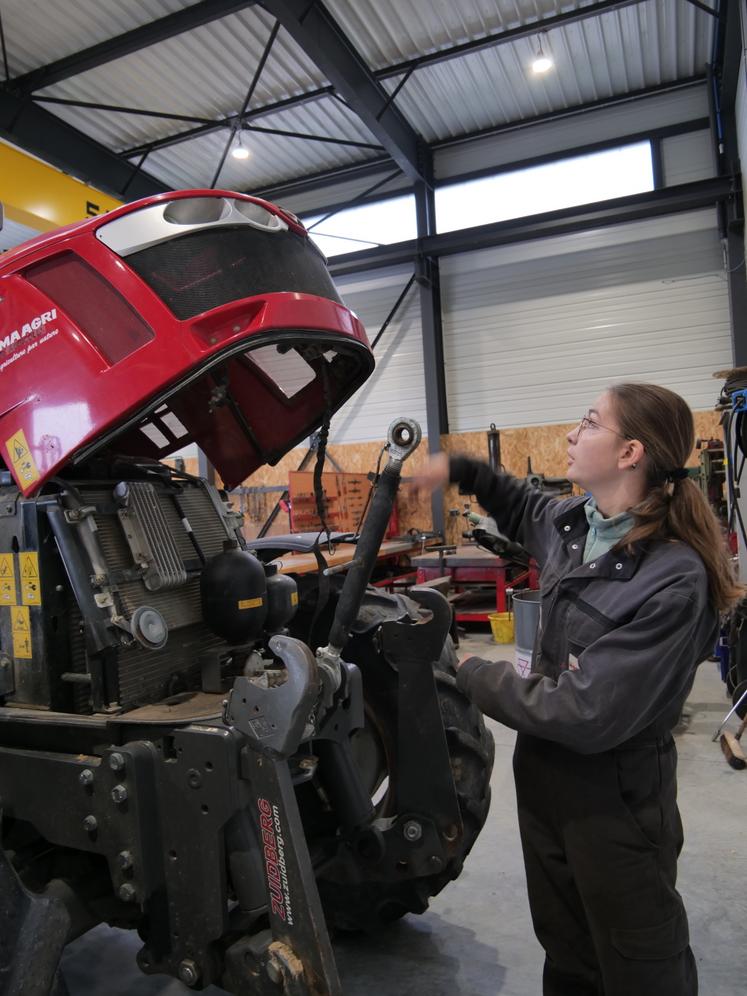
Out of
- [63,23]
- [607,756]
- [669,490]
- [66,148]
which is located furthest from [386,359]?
[607,756]

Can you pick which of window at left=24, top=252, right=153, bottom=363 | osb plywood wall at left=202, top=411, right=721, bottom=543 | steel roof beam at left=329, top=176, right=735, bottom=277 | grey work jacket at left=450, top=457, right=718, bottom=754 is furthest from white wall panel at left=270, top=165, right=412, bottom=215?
grey work jacket at left=450, top=457, right=718, bottom=754

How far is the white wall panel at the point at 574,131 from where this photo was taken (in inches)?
366

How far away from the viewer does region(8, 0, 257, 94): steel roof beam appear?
6965 millimetres

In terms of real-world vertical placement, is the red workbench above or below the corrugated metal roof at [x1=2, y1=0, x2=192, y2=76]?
below

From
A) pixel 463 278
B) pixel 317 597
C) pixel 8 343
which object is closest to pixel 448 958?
pixel 317 597

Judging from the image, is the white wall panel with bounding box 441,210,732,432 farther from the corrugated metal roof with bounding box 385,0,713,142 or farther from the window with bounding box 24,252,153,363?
the window with bounding box 24,252,153,363

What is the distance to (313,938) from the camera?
152cm

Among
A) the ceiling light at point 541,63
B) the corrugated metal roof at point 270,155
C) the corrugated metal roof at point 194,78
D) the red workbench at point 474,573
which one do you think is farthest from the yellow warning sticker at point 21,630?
the corrugated metal roof at point 270,155

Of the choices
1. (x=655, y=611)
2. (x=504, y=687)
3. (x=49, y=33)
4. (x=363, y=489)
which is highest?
(x=49, y=33)

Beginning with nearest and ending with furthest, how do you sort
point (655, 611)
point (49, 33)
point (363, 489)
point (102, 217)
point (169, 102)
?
point (655, 611) → point (102, 217) → point (49, 33) → point (169, 102) → point (363, 489)

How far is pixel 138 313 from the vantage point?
6.17 feet

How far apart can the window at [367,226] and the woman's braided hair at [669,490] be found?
9546 mm

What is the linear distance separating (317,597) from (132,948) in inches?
52.5

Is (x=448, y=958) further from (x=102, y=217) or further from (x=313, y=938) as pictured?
(x=102, y=217)
